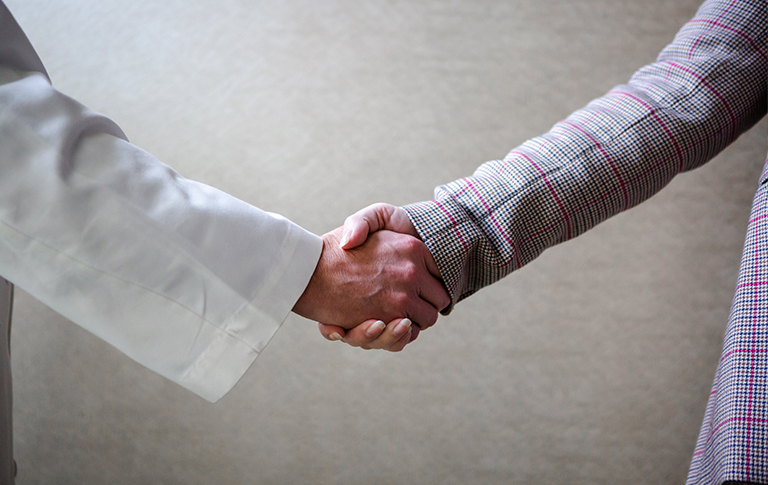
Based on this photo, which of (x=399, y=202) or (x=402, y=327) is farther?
(x=399, y=202)

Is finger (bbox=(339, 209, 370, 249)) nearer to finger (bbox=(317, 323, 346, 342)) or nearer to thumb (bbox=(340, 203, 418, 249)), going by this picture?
thumb (bbox=(340, 203, 418, 249))

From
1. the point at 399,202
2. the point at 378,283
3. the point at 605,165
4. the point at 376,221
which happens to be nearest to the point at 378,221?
the point at 376,221

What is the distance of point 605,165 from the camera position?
0.92m

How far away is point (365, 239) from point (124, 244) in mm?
387

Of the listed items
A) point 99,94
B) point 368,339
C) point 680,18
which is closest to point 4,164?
point 368,339

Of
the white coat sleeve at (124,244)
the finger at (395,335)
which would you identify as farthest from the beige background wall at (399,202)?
the white coat sleeve at (124,244)

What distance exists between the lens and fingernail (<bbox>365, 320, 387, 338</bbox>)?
0.87 meters

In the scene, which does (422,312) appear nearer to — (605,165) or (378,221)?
(378,221)

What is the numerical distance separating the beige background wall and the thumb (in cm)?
62

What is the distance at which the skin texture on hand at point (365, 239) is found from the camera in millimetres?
883

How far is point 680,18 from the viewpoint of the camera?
1.45m

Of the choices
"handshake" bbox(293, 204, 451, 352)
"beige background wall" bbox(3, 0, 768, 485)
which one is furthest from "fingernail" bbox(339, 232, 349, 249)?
"beige background wall" bbox(3, 0, 768, 485)

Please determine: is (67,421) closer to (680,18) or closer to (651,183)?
(651,183)

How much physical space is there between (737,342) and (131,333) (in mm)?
758
